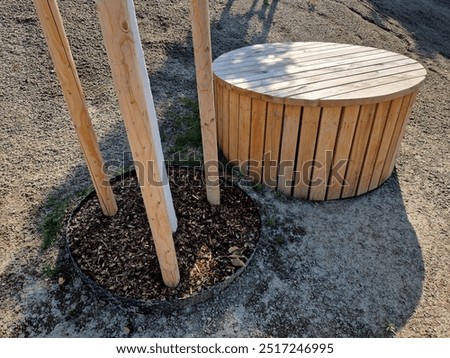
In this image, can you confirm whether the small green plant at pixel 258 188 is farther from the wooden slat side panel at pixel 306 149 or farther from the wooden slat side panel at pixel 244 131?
the wooden slat side panel at pixel 306 149

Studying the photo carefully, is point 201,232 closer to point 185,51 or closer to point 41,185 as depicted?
point 41,185

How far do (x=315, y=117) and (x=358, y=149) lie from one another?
0.50 meters

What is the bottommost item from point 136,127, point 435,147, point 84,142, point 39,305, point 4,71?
point 435,147

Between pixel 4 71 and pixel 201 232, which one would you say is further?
pixel 4 71

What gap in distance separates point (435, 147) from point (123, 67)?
3.64 meters

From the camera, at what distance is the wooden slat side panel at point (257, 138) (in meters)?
2.75

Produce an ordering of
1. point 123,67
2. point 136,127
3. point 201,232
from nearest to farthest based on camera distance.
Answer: point 123,67
point 136,127
point 201,232

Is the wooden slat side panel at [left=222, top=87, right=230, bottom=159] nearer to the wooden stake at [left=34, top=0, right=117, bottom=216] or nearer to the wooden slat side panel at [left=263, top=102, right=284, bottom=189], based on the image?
the wooden slat side panel at [left=263, top=102, right=284, bottom=189]

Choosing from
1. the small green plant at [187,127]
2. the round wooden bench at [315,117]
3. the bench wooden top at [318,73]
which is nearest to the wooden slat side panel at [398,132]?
the round wooden bench at [315,117]

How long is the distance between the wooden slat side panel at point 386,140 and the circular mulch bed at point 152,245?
1.14 m

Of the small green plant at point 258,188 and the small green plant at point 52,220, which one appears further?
the small green plant at point 258,188

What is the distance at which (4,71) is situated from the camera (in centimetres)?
442

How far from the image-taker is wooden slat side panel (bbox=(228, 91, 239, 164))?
2.89 meters

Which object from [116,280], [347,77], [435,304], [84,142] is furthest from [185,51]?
[435,304]
